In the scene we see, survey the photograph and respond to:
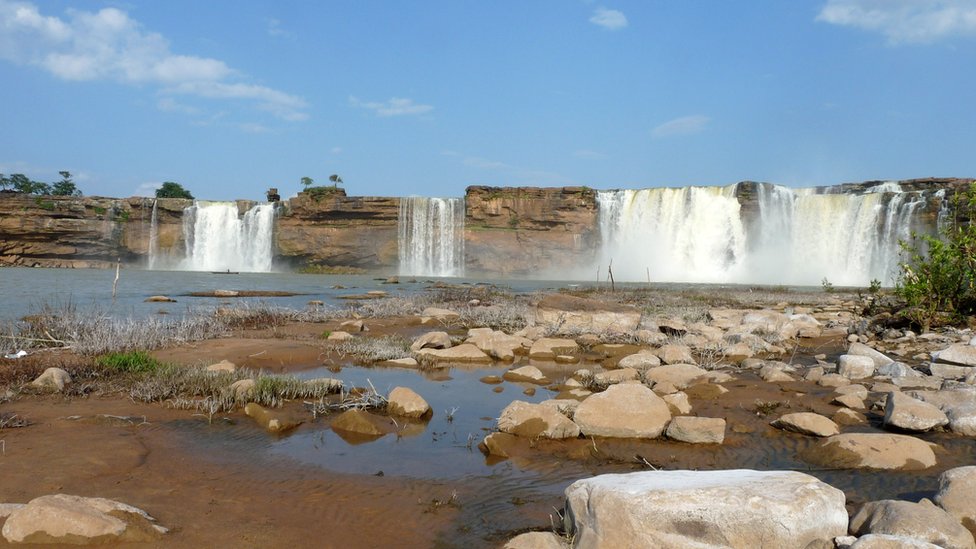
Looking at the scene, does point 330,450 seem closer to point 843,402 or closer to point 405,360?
point 405,360

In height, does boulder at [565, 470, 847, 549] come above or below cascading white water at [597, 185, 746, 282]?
below

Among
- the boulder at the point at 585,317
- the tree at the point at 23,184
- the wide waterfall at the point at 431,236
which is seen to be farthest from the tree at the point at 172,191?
the boulder at the point at 585,317

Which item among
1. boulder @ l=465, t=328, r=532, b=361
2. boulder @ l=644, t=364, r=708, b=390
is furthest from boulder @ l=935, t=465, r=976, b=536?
boulder @ l=465, t=328, r=532, b=361

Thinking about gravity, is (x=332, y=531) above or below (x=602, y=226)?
below

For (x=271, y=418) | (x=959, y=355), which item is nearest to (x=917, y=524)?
(x=271, y=418)

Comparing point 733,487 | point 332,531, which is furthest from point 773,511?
point 332,531

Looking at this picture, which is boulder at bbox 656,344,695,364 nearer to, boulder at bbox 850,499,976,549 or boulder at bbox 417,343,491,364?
boulder at bbox 417,343,491,364

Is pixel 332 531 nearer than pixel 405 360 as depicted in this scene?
Yes

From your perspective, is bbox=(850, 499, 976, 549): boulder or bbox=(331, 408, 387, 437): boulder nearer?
bbox=(850, 499, 976, 549): boulder

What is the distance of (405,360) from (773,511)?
23.7ft

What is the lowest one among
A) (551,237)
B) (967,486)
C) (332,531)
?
(332,531)

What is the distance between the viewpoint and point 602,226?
52.4 metres

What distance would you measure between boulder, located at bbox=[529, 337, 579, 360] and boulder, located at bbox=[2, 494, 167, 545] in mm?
7573

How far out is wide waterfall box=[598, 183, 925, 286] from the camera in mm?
42125
